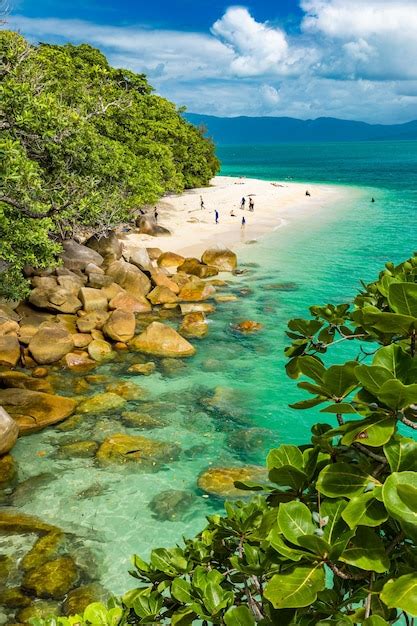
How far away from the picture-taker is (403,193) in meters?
61.9

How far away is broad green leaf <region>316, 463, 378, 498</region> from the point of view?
6.00 feet

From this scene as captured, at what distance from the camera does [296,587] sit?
167cm

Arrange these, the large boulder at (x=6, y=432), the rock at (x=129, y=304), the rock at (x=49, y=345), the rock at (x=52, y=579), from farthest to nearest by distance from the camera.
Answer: the rock at (x=129, y=304)
the rock at (x=49, y=345)
the large boulder at (x=6, y=432)
the rock at (x=52, y=579)

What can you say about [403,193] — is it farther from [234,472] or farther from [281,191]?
[234,472]

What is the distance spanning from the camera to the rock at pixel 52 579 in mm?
7074

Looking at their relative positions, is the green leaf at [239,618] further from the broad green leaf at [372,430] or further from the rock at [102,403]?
the rock at [102,403]

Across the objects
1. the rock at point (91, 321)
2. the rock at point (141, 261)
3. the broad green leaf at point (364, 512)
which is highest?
the broad green leaf at point (364, 512)

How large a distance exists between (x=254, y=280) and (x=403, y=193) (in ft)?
149

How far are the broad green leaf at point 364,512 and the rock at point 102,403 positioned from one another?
11.2 m

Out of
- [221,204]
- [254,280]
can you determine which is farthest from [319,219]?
[254,280]

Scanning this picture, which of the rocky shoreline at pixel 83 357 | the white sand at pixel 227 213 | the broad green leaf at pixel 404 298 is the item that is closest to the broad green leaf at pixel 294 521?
the broad green leaf at pixel 404 298

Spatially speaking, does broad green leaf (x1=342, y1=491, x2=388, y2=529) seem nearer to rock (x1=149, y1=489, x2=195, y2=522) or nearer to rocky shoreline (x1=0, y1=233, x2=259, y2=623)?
rocky shoreline (x1=0, y1=233, x2=259, y2=623)

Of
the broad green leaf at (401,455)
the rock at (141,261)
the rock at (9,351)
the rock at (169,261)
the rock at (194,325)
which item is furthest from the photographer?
the rock at (169,261)

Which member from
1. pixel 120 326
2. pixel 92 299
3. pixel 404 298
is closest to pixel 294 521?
pixel 404 298
